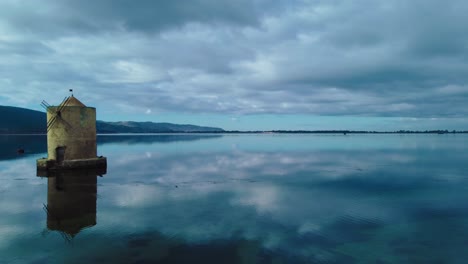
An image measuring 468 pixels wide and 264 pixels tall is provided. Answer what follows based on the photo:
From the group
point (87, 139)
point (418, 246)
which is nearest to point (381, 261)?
point (418, 246)

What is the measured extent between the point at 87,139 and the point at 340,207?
76.0 ft

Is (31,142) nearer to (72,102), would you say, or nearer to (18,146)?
(18,146)

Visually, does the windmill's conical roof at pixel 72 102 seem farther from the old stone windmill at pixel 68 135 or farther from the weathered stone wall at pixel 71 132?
the weathered stone wall at pixel 71 132

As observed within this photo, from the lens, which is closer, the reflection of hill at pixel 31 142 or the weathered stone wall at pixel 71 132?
the weathered stone wall at pixel 71 132

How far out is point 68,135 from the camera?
2722cm

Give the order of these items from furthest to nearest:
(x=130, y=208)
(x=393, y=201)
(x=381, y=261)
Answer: (x=393, y=201) → (x=130, y=208) → (x=381, y=261)

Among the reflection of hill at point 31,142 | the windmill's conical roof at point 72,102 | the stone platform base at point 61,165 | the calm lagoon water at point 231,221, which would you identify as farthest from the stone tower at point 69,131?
the reflection of hill at point 31,142

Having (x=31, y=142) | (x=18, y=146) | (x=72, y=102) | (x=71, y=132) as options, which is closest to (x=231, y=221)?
(x=71, y=132)

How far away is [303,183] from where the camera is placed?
79.2 ft

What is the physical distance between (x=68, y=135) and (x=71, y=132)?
363 mm

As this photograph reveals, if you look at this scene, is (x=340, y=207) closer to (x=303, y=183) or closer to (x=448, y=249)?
(x=448, y=249)

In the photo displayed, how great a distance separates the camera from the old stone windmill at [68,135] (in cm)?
2717

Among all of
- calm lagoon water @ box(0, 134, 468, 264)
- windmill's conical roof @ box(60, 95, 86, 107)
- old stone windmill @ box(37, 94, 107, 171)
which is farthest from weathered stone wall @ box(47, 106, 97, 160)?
calm lagoon water @ box(0, 134, 468, 264)

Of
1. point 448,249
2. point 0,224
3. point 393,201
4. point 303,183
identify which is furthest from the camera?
point 303,183
